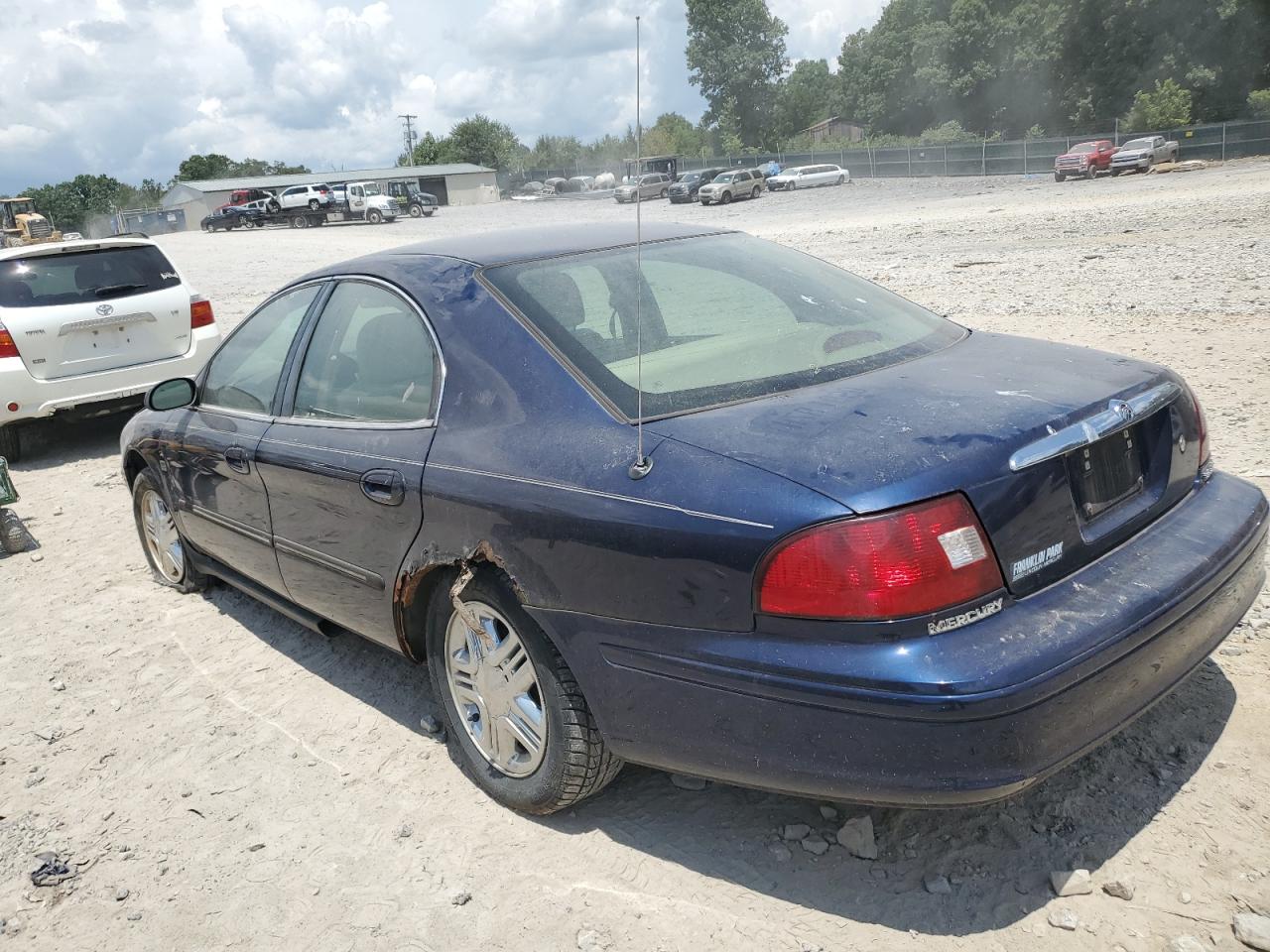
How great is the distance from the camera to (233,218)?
60.9 metres

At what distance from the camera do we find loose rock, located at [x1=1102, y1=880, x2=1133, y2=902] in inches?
98.2

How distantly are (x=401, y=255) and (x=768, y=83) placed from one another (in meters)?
102

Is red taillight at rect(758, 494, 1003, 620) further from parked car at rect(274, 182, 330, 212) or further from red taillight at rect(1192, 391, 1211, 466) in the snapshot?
parked car at rect(274, 182, 330, 212)

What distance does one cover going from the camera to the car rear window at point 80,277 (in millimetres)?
8078

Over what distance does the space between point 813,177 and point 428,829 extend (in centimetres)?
5432

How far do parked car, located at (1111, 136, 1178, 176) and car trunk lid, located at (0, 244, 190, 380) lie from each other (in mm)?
41816

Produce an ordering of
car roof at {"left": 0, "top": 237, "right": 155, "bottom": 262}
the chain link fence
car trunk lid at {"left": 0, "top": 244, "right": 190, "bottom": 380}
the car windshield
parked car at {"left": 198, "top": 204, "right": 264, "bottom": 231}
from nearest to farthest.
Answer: the car windshield → car trunk lid at {"left": 0, "top": 244, "right": 190, "bottom": 380} → car roof at {"left": 0, "top": 237, "right": 155, "bottom": 262} → the chain link fence → parked car at {"left": 198, "top": 204, "right": 264, "bottom": 231}

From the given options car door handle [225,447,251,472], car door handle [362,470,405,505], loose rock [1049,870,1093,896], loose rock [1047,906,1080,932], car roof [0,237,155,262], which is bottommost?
loose rock [1047,906,1080,932]

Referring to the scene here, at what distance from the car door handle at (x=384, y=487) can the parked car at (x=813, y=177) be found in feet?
175

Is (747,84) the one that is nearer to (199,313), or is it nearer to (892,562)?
(199,313)

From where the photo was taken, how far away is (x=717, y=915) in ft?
8.54

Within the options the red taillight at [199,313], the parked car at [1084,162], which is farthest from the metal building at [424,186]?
the red taillight at [199,313]

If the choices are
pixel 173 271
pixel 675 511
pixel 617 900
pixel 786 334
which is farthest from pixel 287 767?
pixel 173 271

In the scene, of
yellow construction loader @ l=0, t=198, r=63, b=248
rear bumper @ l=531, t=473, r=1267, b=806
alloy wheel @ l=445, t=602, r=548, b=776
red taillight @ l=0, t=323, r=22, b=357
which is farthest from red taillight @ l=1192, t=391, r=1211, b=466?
yellow construction loader @ l=0, t=198, r=63, b=248
